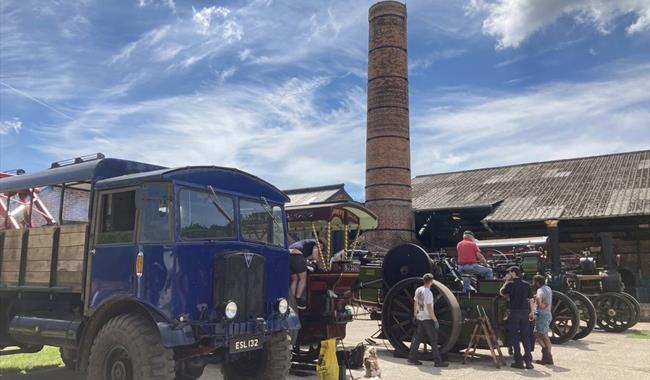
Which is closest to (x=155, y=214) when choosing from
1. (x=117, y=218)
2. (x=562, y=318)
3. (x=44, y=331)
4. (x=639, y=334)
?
(x=117, y=218)

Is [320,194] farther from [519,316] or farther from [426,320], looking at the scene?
[519,316]

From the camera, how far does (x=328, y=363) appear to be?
6738 mm

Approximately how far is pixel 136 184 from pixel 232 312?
1758 mm

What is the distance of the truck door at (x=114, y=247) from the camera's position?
5695mm

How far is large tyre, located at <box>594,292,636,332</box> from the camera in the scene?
1442 cm

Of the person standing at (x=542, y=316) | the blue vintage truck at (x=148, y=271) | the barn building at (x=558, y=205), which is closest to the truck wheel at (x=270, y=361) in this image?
the blue vintage truck at (x=148, y=271)

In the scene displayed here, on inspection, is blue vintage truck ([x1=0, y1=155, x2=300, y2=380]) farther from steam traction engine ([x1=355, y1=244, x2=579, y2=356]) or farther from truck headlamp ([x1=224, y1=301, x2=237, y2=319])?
steam traction engine ([x1=355, y1=244, x2=579, y2=356])

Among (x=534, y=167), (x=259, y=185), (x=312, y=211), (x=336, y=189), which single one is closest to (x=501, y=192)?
(x=534, y=167)

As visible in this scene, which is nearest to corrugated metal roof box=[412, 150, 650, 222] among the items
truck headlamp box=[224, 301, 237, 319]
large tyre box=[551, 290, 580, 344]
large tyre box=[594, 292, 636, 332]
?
large tyre box=[594, 292, 636, 332]

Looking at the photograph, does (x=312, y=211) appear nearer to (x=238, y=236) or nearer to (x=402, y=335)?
(x=402, y=335)

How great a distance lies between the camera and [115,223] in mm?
6004

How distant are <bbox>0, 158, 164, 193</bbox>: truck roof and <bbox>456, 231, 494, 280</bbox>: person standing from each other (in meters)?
6.19

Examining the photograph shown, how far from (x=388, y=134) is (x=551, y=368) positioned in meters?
16.3

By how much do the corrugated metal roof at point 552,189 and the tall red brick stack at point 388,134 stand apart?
11.1 feet
